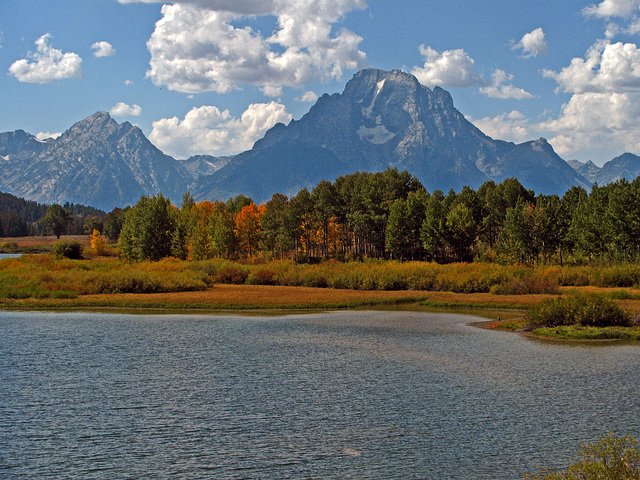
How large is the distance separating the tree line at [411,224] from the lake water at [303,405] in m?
57.4

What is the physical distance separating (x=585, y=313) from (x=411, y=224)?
65.4m

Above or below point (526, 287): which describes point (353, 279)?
above

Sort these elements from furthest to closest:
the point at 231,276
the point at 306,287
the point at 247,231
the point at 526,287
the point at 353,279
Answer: the point at 247,231 → the point at 231,276 → the point at 306,287 → the point at 353,279 → the point at 526,287

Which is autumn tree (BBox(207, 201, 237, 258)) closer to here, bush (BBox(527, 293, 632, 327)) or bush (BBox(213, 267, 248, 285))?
bush (BBox(213, 267, 248, 285))

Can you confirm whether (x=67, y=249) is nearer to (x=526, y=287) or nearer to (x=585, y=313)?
(x=526, y=287)

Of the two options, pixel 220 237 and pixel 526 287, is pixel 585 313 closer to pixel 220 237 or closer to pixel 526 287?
pixel 526 287

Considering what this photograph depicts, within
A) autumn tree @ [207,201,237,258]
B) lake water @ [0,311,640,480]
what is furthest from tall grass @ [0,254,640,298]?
autumn tree @ [207,201,237,258]

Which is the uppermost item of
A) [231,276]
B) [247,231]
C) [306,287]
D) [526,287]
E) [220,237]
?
[247,231]

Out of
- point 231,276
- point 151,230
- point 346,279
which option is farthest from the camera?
point 151,230

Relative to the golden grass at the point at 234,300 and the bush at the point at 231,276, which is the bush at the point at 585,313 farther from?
the bush at the point at 231,276

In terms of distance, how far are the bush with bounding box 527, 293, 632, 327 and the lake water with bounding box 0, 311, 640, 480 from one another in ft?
15.2

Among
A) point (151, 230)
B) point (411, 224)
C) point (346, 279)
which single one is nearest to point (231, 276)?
point (346, 279)

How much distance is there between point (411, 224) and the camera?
4028 inches

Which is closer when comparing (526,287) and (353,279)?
(526,287)
